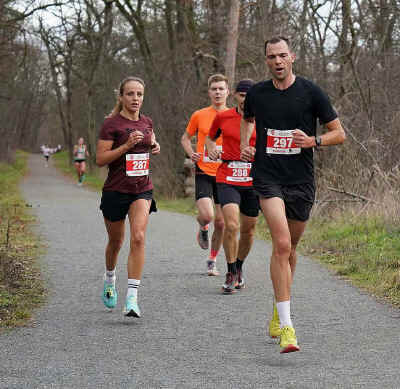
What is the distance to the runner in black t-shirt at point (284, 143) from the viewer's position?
543cm

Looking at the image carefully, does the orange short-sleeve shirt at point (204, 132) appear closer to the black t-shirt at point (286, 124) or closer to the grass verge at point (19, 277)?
the grass verge at point (19, 277)

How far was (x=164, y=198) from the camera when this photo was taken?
2283cm

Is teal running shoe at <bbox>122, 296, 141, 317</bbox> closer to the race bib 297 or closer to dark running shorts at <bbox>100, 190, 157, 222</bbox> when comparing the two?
dark running shorts at <bbox>100, 190, 157, 222</bbox>

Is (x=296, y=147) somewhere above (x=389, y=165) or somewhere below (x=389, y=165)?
above

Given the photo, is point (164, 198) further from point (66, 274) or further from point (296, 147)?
point (296, 147)

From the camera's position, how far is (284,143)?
18.1 feet

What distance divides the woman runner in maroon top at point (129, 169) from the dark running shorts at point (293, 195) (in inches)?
50.2

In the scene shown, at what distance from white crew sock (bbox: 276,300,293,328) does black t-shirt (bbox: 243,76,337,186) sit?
2.88ft

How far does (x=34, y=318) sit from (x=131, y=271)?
884 mm

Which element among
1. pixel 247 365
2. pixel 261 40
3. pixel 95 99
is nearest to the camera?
pixel 247 365

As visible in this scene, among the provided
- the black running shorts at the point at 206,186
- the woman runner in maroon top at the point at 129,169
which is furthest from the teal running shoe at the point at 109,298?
the black running shorts at the point at 206,186

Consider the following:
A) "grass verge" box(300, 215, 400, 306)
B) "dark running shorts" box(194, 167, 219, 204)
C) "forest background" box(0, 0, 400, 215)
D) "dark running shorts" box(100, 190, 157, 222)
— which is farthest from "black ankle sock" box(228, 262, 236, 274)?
"forest background" box(0, 0, 400, 215)

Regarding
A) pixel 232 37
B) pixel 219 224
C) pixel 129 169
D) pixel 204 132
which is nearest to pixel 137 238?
pixel 129 169

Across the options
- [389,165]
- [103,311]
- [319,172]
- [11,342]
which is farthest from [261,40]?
[11,342]
